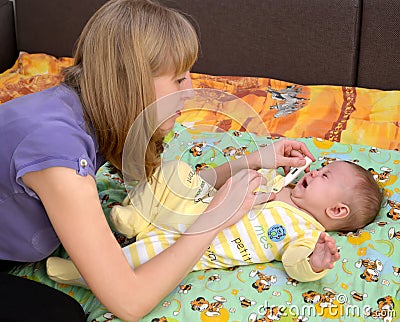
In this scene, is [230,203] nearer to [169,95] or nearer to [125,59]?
[169,95]

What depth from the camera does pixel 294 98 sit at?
2.22 metres

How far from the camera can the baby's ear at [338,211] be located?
1.51 meters

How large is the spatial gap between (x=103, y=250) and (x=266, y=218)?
46 cm

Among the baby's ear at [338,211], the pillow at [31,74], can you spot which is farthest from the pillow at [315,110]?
the pillow at [31,74]

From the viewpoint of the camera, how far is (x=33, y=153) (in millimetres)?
1128

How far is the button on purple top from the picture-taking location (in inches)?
44.4

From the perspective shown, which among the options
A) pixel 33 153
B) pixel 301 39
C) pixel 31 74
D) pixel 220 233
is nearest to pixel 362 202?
pixel 220 233

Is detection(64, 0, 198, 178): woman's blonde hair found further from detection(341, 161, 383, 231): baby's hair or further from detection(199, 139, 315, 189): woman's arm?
detection(341, 161, 383, 231): baby's hair

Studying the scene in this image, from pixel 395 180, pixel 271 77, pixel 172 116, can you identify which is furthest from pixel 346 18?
pixel 172 116

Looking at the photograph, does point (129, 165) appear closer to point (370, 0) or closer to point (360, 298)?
point (360, 298)

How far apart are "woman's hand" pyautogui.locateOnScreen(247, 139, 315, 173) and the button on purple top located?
48 centimetres

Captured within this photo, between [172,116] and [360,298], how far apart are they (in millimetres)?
563

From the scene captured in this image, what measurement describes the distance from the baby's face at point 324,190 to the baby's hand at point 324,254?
0.69 ft

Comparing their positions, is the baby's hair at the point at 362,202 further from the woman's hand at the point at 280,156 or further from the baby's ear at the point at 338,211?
the woman's hand at the point at 280,156
